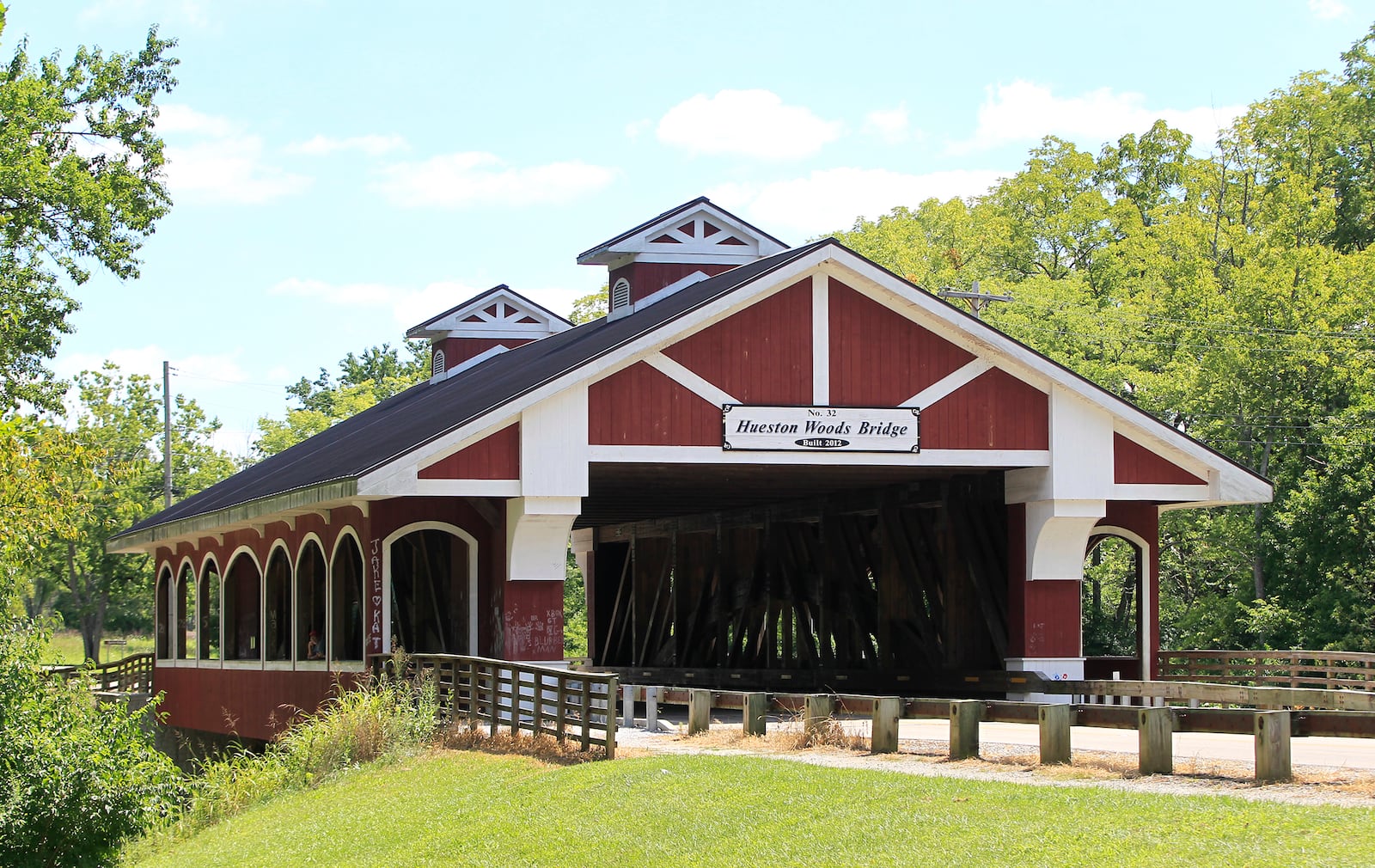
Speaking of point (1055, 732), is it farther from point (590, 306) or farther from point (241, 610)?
point (590, 306)

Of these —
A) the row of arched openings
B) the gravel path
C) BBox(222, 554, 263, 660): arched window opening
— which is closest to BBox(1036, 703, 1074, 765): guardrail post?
the gravel path

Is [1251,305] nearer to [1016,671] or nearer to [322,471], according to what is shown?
[1016,671]

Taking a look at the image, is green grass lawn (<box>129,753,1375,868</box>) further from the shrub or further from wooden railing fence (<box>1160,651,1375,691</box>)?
wooden railing fence (<box>1160,651,1375,691</box>)

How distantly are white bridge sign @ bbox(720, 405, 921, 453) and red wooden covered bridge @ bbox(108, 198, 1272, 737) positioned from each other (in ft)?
0.09

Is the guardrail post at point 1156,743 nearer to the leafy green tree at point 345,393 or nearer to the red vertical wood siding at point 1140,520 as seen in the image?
the red vertical wood siding at point 1140,520

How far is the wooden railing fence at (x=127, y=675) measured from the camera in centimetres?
3619

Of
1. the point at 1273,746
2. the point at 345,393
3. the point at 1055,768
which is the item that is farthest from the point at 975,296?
the point at 345,393

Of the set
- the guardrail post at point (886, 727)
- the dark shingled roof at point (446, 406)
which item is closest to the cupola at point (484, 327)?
the dark shingled roof at point (446, 406)

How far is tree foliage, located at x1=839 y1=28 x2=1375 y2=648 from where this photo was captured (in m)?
37.8

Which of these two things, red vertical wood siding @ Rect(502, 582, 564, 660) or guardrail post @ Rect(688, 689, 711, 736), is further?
red vertical wood siding @ Rect(502, 582, 564, 660)

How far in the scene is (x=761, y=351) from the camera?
21406 mm

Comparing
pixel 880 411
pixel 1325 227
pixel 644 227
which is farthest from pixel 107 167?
pixel 1325 227

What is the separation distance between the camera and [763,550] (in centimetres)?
2983

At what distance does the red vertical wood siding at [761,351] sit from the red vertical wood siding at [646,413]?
0.30 m
